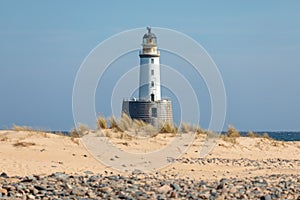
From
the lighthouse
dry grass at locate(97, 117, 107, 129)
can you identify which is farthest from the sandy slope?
the lighthouse

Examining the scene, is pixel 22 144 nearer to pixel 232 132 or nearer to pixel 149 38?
pixel 232 132

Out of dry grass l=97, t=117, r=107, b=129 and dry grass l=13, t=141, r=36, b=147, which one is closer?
dry grass l=13, t=141, r=36, b=147

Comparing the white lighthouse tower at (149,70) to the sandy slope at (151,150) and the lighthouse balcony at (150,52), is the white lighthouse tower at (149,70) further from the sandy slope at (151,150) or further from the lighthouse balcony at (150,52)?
the sandy slope at (151,150)

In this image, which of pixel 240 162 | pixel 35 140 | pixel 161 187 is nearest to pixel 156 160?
pixel 240 162

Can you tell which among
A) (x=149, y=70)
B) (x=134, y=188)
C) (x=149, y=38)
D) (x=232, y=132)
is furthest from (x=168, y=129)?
(x=134, y=188)

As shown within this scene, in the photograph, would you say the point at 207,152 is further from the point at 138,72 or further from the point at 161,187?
the point at 138,72

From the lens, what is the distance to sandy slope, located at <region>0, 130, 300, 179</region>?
15484 mm

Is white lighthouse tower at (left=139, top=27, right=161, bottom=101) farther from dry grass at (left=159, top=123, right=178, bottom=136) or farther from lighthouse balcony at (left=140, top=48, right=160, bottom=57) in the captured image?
dry grass at (left=159, top=123, right=178, bottom=136)

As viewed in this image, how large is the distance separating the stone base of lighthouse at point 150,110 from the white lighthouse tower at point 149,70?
58 centimetres

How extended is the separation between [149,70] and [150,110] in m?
2.93

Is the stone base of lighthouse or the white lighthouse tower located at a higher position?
the white lighthouse tower

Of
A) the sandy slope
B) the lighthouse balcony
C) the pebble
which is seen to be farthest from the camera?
the lighthouse balcony

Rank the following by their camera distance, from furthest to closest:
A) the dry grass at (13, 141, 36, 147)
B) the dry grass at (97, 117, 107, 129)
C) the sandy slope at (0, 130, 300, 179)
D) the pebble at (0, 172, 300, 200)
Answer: the dry grass at (97, 117, 107, 129) < the dry grass at (13, 141, 36, 147) < the sandy slope at (0, 130, 300, 179) < the pebble at (0, 172, 300, 200)

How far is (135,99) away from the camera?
1423 inches
